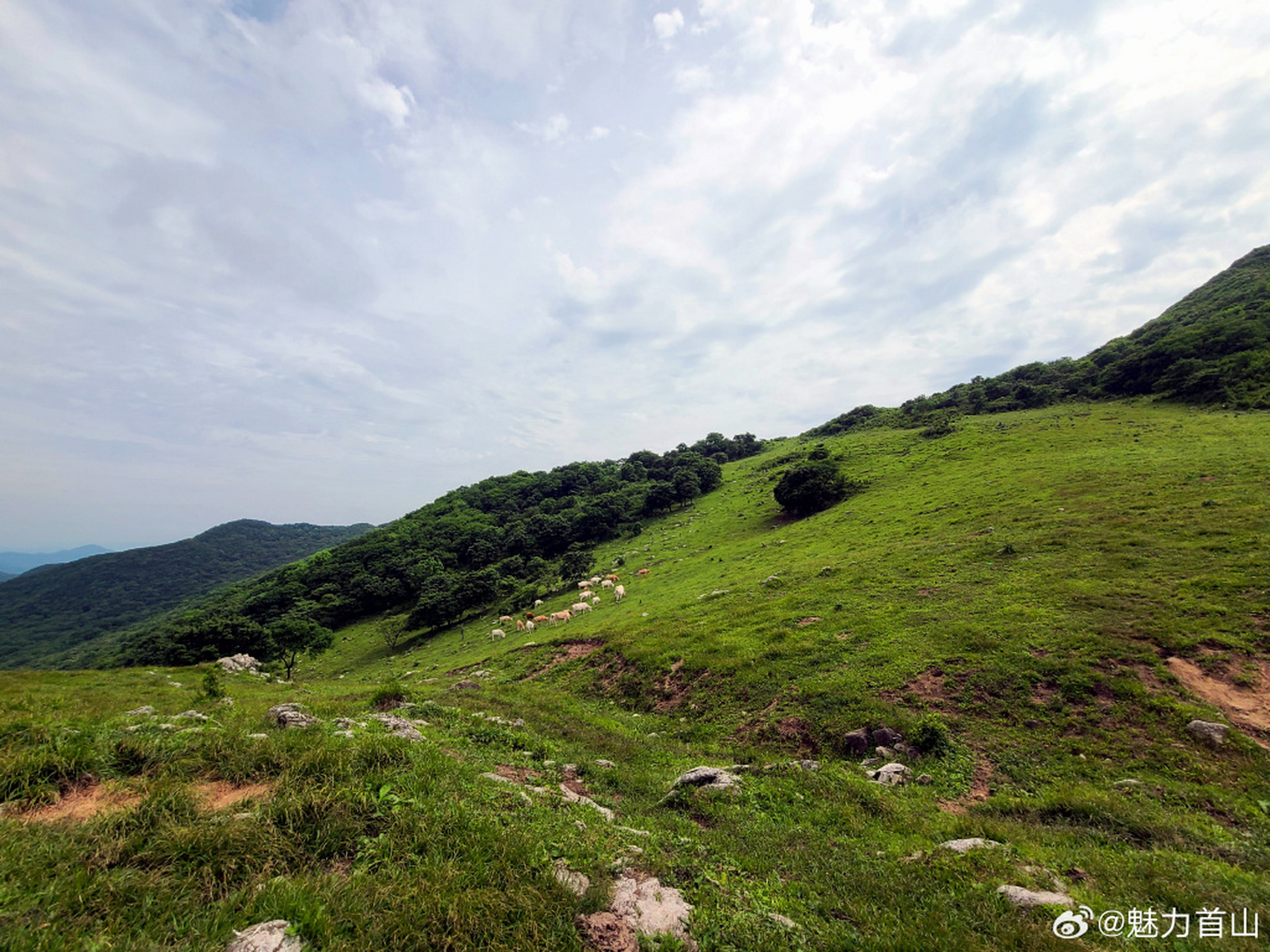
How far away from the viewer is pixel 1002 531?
24.3 metres

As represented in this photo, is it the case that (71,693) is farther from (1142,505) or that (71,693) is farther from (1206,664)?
(1142,505)

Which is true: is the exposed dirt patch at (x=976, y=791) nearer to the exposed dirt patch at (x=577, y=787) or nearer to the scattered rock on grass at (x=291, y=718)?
the exposed dirt patch at (x=577, y=787)

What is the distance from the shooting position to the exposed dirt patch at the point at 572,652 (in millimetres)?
24219

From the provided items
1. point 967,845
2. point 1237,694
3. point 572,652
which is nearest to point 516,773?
point 967,845

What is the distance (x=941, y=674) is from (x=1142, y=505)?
18.9 metres

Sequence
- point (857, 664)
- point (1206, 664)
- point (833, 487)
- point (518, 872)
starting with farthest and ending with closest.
Result: point (833, 487) < point (857, 664) < point (1206, 664) < point (518, 872)

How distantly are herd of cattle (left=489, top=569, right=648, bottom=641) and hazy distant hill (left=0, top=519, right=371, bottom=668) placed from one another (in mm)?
160949

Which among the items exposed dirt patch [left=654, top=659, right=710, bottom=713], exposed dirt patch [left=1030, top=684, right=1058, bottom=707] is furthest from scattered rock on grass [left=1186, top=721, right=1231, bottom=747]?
exposed dirt patch [left=654, top=659, right=710, bottom=713]

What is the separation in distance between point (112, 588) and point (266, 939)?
259719mm

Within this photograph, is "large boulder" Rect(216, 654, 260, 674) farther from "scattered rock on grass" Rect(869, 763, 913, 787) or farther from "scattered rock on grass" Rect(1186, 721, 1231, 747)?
"scattered rock on grass" Rect(1186, 721, 1231, 747)

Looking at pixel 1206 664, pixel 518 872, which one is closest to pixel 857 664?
pixel 1206 664

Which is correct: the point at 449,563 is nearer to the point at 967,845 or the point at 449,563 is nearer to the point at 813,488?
the point at 813,488

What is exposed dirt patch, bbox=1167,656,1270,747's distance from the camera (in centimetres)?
1000

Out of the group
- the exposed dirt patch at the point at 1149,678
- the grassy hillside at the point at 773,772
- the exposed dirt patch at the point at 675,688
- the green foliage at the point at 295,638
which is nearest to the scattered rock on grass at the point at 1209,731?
the grassy hillside at the point at 773,772
